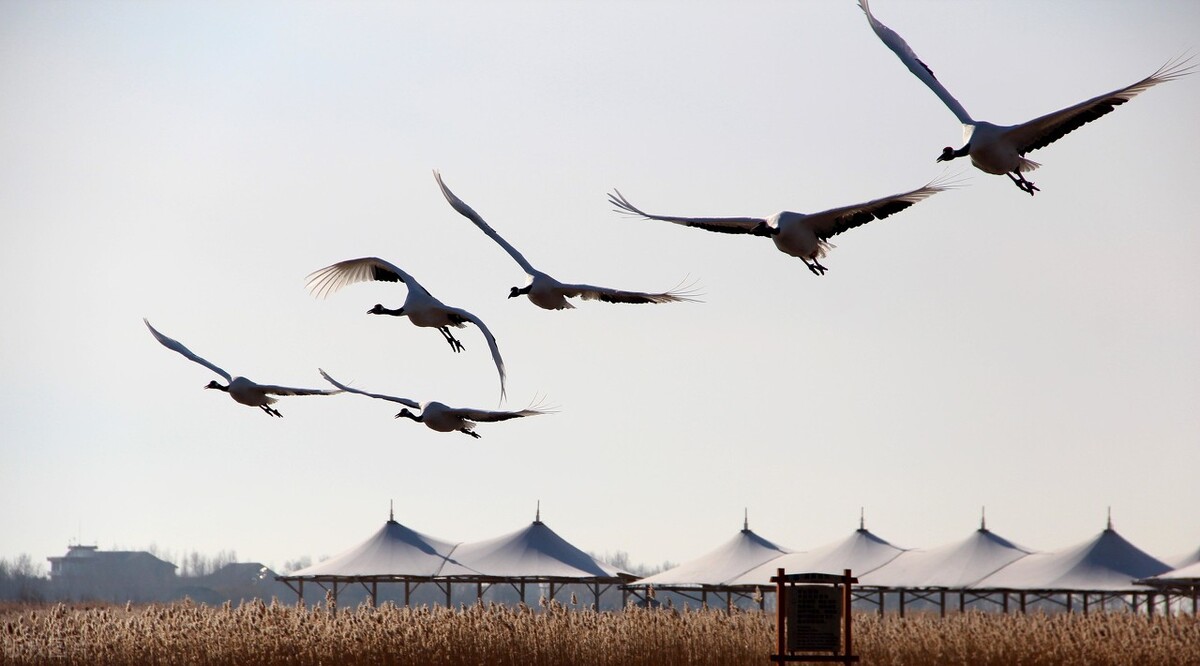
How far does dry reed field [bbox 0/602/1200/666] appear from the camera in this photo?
19.0 m

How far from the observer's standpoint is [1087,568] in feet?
133

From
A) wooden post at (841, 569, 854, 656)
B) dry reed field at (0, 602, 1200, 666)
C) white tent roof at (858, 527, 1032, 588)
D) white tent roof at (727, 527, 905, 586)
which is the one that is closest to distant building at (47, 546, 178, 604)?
white tent roof at (727, 527, 905, 586)

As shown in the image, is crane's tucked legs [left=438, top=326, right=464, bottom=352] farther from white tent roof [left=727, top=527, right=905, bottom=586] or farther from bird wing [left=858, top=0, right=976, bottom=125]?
Result: white tent roof [left=727, top=527, right=905, bottom=586]

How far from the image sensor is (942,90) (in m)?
15.5

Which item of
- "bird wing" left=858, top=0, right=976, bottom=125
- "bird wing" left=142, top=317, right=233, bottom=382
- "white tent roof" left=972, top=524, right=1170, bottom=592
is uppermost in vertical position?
"bird wing" left=858, top=0, right=976, bottom=125

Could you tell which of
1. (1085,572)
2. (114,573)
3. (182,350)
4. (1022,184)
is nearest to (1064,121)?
(1022,184)

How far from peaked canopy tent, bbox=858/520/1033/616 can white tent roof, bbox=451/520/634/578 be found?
7001mm

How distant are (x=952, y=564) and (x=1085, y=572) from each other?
3984mm

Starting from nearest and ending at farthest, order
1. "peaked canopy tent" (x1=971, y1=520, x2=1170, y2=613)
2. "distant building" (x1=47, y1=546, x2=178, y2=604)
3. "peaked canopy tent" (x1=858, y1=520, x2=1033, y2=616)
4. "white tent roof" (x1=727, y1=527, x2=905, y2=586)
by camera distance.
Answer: "peaked canopy tent" (x1=971, y1=520, x2=1170, y2=613), "peaked canopy tent" (x1=858, y1=520, x2=1033, y2=616), "white tent roof" (x1=727, y1=527, x2=905, y2=586), "distant building" (x1=47, y1=546, x2=178, y2=604)

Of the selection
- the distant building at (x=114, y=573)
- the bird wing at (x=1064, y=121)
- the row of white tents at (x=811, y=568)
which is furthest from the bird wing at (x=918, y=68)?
the distant building at (x=114, y=573)

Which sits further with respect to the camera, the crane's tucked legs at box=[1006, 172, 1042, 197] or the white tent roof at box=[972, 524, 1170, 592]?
the white tent roof at box=[972, 524, 1170, 592]

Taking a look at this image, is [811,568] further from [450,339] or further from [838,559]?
[450,339]

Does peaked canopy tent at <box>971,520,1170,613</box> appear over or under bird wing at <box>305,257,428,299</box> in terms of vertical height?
under

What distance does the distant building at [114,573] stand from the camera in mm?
121562
